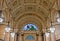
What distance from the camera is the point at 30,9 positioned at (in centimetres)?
3009

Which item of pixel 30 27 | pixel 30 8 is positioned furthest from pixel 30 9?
pixel 30 27

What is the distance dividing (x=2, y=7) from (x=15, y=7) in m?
7.06

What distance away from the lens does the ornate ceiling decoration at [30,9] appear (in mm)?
25084

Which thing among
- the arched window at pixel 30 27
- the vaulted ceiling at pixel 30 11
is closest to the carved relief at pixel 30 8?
the vaulted ceiling at pixel 30 11

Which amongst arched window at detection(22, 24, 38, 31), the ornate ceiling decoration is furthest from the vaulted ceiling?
arched window at detection(22, 24, 38, 31)

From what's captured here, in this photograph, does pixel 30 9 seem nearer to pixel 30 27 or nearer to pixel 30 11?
pixel 30 11

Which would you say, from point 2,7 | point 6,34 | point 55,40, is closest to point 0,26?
point 6,34

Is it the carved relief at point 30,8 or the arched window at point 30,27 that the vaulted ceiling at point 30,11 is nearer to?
the carved relief at point 30,8

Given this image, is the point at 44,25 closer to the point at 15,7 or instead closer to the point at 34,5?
the point at 34,5

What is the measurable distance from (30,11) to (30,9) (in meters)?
0.66

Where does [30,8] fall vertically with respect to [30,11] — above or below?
above

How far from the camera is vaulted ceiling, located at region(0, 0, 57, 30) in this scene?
25.5 metres

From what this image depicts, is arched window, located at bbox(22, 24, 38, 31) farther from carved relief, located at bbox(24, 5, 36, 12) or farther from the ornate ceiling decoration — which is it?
carved relief, located at bbox(24, 5, 36, 12)

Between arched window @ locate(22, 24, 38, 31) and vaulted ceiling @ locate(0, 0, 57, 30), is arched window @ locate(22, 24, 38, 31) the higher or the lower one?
the lower one
